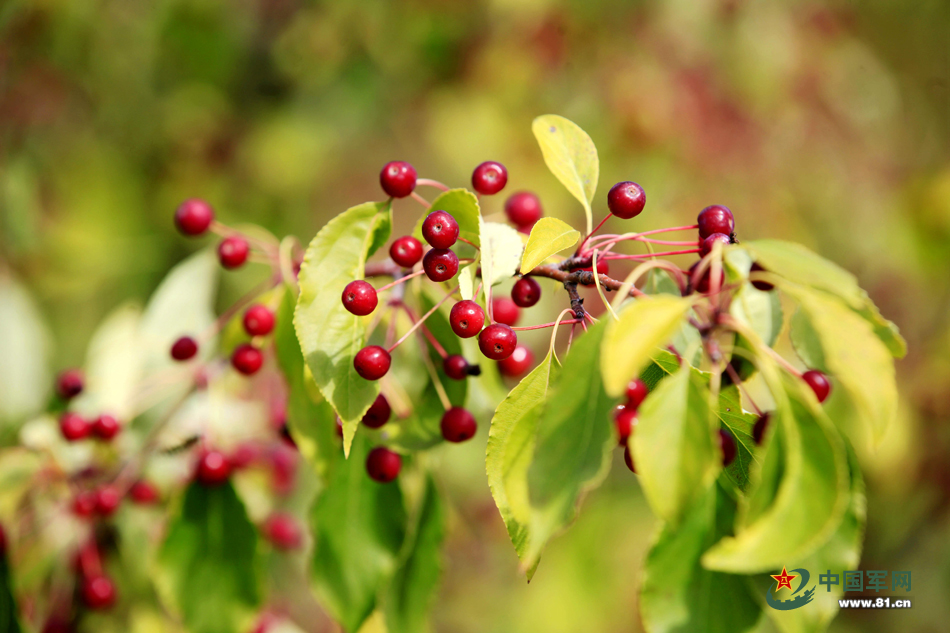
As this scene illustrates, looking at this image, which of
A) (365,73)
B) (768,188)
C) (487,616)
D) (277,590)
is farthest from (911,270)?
(277,590)

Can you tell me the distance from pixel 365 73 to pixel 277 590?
3265 mm

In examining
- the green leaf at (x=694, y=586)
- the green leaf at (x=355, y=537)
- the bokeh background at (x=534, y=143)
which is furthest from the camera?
the bokeh background at (x=534, y=143)

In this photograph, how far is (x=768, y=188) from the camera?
3920mm

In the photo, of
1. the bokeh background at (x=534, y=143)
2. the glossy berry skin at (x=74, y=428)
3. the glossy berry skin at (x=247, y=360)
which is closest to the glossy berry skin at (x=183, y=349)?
the glossy berry skin at (x=247, y=360)

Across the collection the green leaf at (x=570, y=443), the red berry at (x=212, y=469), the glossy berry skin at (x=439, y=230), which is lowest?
the red berry at (x=212, y=469)

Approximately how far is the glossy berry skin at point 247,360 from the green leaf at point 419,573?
1.55 feet

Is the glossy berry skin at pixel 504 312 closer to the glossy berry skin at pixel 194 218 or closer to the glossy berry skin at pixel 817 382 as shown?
the glossy berry skin at pixel 817 382

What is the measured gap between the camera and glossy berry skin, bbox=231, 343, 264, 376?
1364mm

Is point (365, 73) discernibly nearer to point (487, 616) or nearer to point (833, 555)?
point (487, 616)

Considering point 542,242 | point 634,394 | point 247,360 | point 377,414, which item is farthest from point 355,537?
point 542,242

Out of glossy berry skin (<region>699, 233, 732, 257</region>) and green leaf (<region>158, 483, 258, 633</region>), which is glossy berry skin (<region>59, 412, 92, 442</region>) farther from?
glossy berry skin (<region>699, 233, 732, 257</region>)

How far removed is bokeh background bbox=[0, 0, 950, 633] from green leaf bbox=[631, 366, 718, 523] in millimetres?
2861

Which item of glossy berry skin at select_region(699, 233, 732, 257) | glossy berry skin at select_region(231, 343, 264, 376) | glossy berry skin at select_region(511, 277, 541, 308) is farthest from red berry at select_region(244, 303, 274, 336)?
glossy berry skin at select_region(699, 233, 732, 257)

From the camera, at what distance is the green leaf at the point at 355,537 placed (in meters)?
1.26
